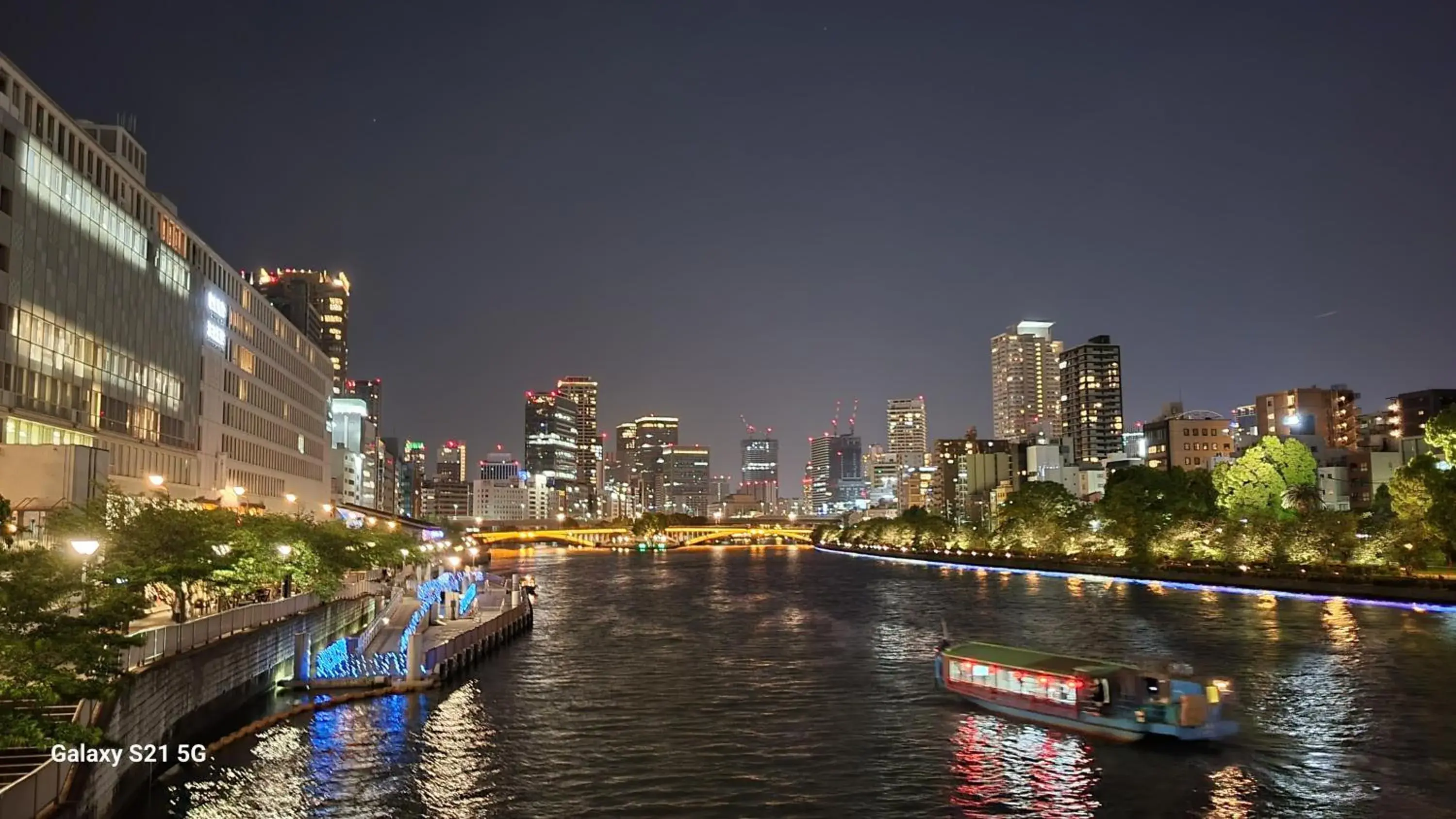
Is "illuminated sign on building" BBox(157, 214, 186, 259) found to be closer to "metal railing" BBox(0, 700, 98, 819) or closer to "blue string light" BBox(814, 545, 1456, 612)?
"metal railing" BBox(0, 700, 98, 819)

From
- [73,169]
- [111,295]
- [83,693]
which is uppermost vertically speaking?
[73,169]

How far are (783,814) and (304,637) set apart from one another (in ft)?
99.1

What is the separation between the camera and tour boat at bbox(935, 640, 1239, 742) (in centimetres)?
3981

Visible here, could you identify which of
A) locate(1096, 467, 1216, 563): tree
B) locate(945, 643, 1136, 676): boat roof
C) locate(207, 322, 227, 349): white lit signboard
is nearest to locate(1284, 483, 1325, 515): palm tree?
locate(1096, 467, 1216, 563): tree

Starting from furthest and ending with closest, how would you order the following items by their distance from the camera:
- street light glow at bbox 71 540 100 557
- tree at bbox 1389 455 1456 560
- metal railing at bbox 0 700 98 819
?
tree at bbox 1389 455 1456 560
street light glow at bbox 71 540 100 557
metal railing at bbox 0 700 98 819

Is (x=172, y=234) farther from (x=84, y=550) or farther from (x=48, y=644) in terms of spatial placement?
(x=48, y=644)

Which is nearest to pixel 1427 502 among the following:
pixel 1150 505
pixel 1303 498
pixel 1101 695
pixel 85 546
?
pixel 1303 498

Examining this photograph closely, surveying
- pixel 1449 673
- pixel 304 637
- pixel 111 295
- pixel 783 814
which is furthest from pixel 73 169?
pixel 1449 673

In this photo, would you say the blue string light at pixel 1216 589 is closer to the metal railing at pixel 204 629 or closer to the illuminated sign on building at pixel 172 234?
the metal railing at pixel 204 629

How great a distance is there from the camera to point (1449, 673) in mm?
53188

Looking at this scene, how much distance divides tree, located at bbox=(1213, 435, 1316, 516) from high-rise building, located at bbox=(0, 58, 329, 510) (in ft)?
359

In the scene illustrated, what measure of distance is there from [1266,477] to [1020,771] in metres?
105

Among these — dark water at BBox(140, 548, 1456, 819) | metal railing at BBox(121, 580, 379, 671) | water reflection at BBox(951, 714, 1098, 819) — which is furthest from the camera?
dark water at BBox(140, 548, 1456, 819)

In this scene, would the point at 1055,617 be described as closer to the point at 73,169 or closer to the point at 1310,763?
the point at 1310,763
